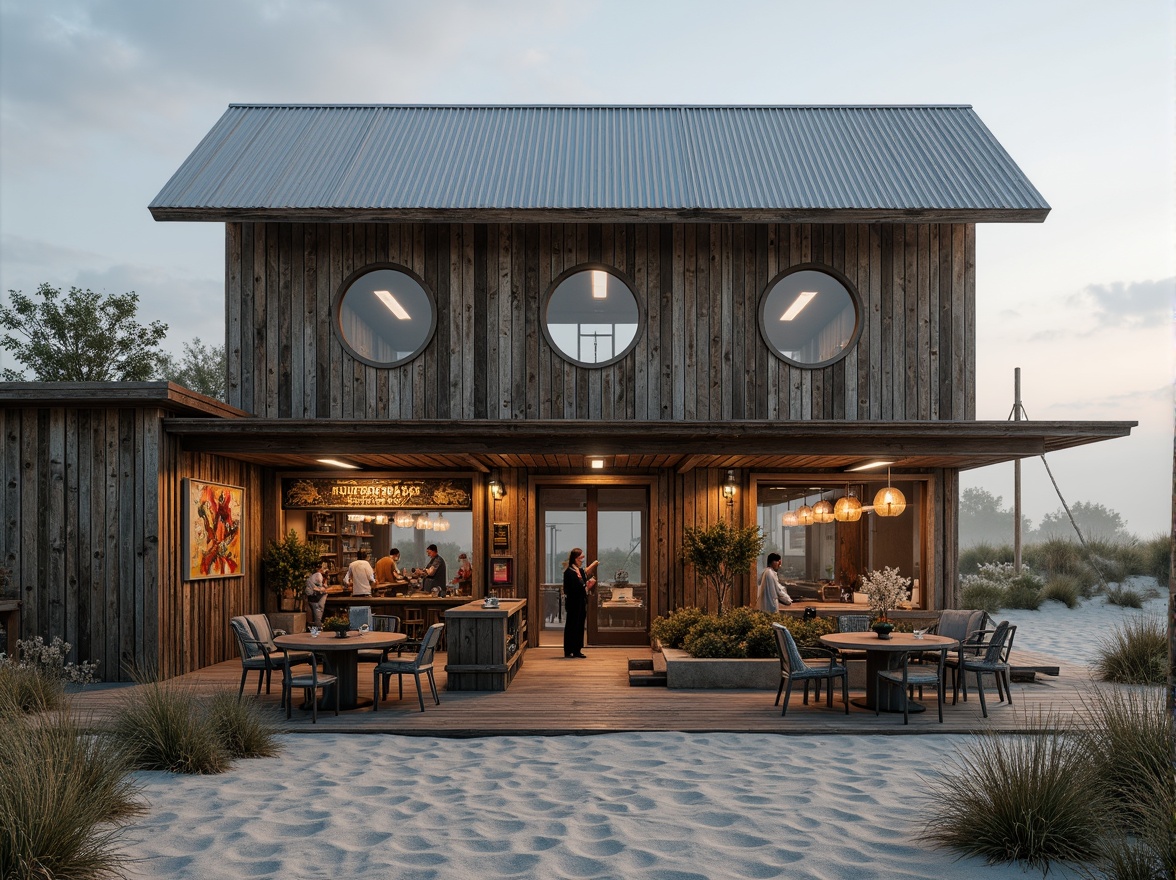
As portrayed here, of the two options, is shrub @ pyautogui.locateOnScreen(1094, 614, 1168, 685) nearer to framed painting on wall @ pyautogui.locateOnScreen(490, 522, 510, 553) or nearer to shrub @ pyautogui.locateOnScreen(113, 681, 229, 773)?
framed painting on wall @ pyautogui.locateOnScreen(490, 522, 510, 553)

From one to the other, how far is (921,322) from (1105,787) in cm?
793

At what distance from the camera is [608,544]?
47.4 ft

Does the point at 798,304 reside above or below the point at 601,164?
below

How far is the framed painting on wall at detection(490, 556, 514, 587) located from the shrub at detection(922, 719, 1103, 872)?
939 centimetres

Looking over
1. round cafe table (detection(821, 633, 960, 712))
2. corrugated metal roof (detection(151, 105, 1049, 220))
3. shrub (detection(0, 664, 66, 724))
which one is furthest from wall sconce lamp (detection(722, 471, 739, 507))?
shrub (detection(0, 664, 66, 724))

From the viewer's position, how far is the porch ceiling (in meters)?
10.7

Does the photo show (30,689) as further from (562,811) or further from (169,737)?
(562,811)

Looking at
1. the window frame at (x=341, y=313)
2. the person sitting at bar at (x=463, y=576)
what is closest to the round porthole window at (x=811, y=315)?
the window frame at (x=341, y=313)

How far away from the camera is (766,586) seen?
1233 centimetres

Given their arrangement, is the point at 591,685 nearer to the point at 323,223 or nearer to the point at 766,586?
the point at 766,586

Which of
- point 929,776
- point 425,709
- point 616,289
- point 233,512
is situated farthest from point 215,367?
point 929,776

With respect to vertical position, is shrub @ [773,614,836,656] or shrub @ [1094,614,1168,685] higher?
shrub @ [773,614,836,656]

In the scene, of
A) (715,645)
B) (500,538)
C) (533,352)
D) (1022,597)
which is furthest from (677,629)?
(1022,597)

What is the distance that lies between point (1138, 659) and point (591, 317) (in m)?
7.89
